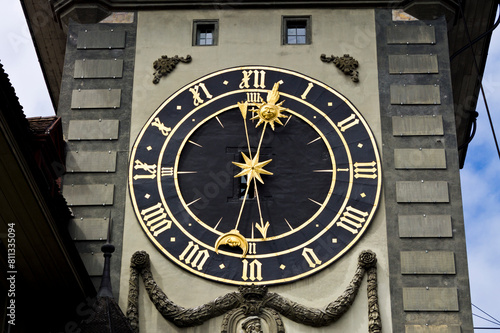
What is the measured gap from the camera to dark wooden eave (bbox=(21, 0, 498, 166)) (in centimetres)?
1952

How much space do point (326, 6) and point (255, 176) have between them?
3.15 meters

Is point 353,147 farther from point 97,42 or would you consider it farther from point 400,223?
point 97,42

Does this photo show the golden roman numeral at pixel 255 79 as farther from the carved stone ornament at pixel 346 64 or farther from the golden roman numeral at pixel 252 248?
the golden roman numeral at pixel 252 248

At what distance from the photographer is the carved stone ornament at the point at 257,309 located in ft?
54.7

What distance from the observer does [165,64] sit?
19000mm

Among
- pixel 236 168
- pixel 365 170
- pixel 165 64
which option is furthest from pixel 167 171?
pixel 365 170

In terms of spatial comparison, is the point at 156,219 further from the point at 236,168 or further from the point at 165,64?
the point at 165,64

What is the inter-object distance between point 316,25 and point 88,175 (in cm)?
406

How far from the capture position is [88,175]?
715 inches

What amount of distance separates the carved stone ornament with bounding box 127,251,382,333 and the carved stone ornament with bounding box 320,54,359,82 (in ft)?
10.6

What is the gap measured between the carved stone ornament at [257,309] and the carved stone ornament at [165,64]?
3498 mm

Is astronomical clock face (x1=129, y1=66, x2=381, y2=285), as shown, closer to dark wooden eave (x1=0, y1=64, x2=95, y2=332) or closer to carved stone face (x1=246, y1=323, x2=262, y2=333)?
carved stone face (x1=246, y1=323, x2=262, y2=333)

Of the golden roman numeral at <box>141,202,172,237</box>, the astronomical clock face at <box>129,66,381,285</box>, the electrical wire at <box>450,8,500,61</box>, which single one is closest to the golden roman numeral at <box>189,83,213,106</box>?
the astronomical clock face at <box>129,66,381,285</box>

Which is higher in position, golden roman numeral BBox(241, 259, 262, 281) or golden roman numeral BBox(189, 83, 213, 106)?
golden roman numeral BBox(189, 83, 213, 106)
